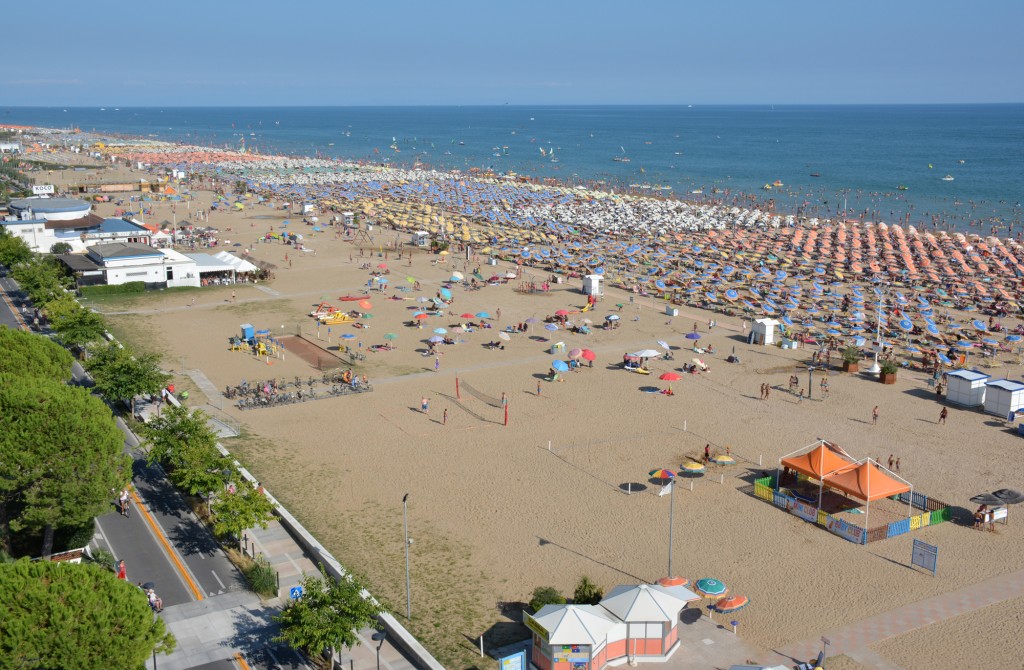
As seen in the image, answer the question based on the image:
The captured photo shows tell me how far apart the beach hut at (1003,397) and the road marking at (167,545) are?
3050cm

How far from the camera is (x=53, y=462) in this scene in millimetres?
22250

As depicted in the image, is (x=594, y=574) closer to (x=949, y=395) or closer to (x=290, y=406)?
(x=290, y=406)

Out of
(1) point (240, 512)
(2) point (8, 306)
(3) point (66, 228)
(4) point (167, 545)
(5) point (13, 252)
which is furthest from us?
(3) point (66, 228)

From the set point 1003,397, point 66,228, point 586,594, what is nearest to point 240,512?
point 586,594

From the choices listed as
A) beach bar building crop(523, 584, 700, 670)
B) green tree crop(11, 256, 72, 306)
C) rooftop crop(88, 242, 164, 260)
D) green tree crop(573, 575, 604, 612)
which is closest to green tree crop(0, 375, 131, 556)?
beach bar building crop(523, 584, 700, 670)

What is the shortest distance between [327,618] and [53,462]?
907cm

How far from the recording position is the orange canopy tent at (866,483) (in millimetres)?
25969

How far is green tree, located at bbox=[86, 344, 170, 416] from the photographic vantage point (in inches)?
1278

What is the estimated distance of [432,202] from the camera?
335 ft

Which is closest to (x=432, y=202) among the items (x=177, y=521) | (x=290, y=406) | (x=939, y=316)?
(x=939, y=316)

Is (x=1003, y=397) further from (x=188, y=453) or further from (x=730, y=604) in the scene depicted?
(x=188, y=453)

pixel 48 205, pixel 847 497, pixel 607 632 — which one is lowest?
pixel 847 497

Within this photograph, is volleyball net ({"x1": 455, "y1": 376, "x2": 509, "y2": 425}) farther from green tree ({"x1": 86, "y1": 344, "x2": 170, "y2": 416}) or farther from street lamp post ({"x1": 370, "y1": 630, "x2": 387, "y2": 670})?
street lamp post ({"x1": 370, "y1": 630, "x2": 387, "y2": 670})

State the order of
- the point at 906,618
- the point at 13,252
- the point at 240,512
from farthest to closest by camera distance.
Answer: the point at 13,252 < the point at 240,512 < the point at 906,618
